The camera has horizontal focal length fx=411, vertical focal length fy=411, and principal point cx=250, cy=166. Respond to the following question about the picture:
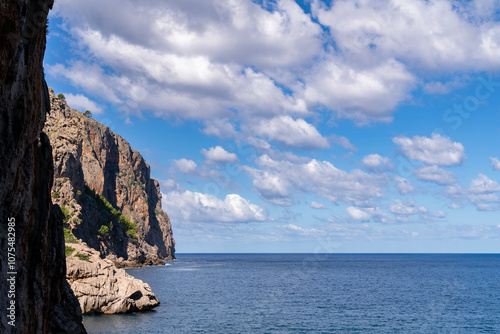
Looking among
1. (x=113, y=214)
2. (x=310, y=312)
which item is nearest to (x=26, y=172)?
(x=310, y=312)

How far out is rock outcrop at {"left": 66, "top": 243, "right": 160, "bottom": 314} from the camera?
57.9m

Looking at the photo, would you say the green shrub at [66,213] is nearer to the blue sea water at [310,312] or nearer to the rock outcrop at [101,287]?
the blue sea water at [310,312]

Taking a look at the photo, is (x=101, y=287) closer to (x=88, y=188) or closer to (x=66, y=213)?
(x=66, y=213)

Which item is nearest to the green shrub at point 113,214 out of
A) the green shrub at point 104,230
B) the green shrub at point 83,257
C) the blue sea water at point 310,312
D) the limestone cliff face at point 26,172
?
the green shrub at point 104,230

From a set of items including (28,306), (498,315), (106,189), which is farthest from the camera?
(106,189)

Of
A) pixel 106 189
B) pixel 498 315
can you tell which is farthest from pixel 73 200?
pixel 498 315

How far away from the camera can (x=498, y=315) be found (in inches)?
2621

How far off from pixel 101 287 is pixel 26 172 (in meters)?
45.3

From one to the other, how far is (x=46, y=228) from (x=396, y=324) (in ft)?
167

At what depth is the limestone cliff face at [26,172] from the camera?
15.4 meters

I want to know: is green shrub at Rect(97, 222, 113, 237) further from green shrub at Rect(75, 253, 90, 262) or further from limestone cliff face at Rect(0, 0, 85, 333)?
limestone cliff face at Rect(0, 0, 85, 333)

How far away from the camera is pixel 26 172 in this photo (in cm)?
1886

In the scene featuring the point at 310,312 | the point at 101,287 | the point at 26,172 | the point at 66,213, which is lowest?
the point at 310,312

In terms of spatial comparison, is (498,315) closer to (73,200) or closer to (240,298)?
(240,298)
